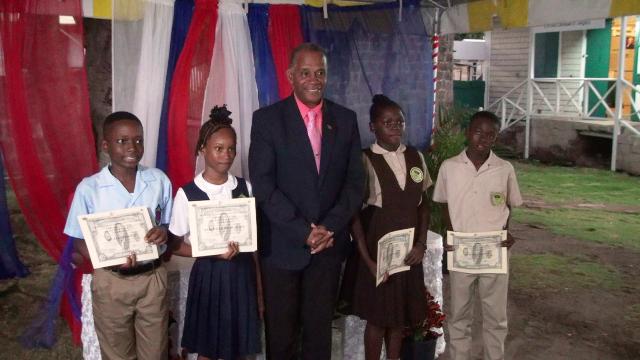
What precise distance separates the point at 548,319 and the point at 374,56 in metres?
2.52

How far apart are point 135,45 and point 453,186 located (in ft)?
6.97

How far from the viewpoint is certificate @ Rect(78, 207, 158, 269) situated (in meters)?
2.64

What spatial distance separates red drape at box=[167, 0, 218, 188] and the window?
1278cm

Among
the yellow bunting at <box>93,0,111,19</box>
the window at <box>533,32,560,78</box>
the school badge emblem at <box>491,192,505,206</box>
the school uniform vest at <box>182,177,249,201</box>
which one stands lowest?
the school badge emblem at <box>491,192,505,206</box>

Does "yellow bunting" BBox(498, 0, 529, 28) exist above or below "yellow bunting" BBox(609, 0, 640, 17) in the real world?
above

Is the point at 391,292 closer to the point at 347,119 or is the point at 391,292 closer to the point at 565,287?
the point at 347,119

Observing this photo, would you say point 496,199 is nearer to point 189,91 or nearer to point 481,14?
point 481,14

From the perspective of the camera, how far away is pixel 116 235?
8.80ft

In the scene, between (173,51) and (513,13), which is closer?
(173,51)

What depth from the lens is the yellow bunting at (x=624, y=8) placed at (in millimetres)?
3412

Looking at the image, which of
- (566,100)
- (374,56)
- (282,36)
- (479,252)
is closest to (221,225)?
(479,252)

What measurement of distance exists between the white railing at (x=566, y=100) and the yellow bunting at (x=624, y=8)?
32.5ft

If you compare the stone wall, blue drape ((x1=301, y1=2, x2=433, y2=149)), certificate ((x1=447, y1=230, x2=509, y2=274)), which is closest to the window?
blue drape ((x1=301, y1=2, x2=433, y2=149))

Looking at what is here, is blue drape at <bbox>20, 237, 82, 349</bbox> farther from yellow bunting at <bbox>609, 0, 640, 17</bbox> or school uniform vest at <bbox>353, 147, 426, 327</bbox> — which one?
yellow bunting at <bbox>609, 0, 640, 17</bbox>
